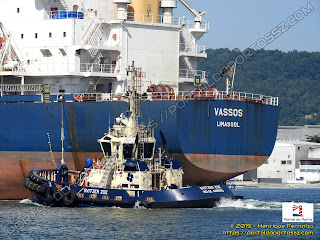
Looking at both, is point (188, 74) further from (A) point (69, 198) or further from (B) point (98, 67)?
(A) point (69, 198)

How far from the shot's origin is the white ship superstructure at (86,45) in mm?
46625

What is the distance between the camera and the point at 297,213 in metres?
39.0

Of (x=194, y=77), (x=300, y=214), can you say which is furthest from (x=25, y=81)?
(x=300, y=214)

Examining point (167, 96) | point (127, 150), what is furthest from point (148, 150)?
point (167, 96)

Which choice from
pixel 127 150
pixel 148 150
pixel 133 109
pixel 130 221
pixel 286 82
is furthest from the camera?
pixel 286 82

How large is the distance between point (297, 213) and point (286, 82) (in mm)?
147723

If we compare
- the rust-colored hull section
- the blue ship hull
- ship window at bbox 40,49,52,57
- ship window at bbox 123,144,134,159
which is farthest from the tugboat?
ship window at bbox 40,49,52,57

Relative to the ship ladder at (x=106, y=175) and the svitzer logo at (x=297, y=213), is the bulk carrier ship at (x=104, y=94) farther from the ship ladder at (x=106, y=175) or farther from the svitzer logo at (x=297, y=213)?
the svitzer logo at (x=297, y=213)

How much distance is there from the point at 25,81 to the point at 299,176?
49161 mm

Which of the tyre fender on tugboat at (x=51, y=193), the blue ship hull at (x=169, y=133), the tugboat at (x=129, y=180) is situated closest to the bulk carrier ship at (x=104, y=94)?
the blue ship hull at (x=169, y=133)

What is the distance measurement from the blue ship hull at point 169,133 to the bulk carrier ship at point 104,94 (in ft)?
0.17

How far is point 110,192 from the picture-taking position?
132 feet

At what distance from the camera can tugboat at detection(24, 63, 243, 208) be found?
3988 cm

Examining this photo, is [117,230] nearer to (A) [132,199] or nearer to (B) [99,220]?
(B) [99,220]
